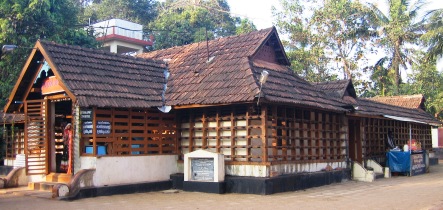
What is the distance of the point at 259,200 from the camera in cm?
1141

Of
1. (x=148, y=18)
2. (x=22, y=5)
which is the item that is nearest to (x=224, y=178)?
(x=22, y=5)

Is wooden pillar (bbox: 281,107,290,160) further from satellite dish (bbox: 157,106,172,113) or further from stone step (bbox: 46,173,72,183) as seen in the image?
stone step (bbox: 46,173,72,183)

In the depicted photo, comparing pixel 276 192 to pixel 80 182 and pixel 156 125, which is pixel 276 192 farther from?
pixel 80 182

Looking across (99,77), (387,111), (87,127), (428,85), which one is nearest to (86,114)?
(87,127)

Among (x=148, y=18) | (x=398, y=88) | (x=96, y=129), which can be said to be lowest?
(x=96, y=129)

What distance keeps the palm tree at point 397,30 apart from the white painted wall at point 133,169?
24471mm

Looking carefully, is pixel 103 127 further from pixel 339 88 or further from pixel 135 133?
pixel 339 88

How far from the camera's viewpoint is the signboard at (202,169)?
12977mm

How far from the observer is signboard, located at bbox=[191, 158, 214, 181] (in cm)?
1298

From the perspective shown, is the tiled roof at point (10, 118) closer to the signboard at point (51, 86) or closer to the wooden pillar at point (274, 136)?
the signboard at point (51, 86)

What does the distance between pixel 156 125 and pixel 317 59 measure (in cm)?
2051

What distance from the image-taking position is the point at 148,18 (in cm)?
4600

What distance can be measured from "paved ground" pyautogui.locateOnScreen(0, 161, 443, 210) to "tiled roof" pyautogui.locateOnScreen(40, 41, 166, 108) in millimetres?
2583

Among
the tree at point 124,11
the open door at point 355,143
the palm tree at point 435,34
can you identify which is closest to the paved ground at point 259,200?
the open door at point 355,143
